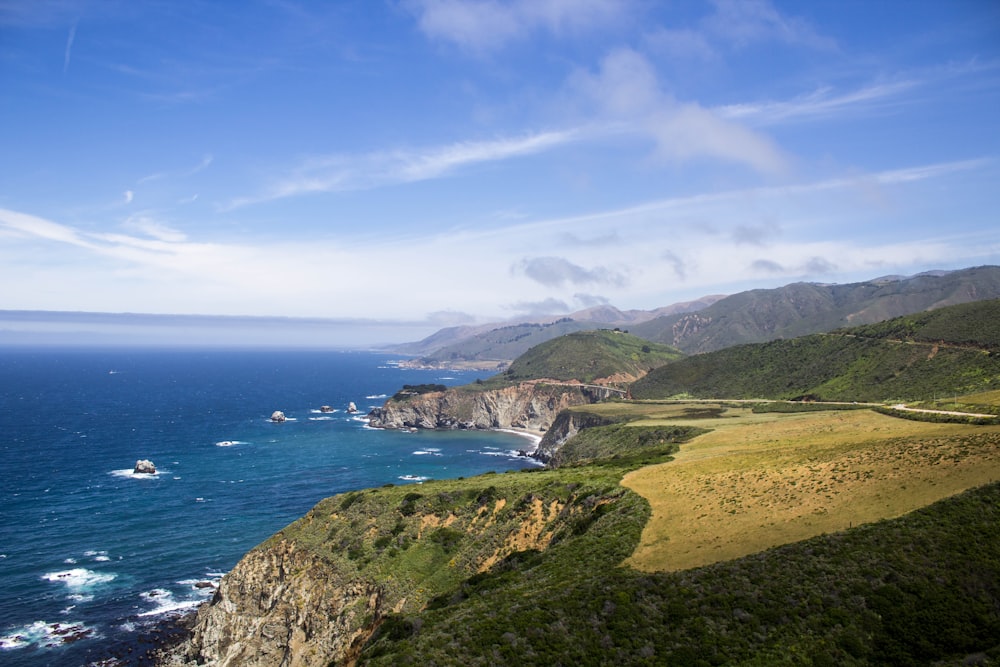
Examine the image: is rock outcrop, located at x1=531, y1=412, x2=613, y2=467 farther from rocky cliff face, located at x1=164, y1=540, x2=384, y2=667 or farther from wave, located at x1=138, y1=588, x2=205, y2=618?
rocky cliff face, located at x1=164, y1=540, x2=384, y2=667

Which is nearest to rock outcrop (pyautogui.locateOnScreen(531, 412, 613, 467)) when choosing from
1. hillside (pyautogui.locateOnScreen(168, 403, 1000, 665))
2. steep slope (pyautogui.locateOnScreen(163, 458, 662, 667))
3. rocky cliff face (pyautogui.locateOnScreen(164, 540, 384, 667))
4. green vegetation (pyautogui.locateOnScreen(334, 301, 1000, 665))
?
green vegetation (pyautogui.locateOnScreen(334, 301, 1000, 665))

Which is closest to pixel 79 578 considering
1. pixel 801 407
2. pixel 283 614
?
pixel 283 614

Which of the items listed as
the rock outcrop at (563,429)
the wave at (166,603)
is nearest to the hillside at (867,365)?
the rock outcrop at (563,429)

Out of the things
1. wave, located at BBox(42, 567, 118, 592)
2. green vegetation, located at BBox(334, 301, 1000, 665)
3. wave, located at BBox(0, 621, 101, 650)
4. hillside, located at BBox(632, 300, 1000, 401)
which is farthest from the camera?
hillside, located at BBox(632, 300, 1000, 401)

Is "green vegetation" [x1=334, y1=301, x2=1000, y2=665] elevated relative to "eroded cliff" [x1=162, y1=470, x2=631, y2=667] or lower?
elevated

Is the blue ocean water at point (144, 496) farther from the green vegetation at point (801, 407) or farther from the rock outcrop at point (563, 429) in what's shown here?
the green vegetation at point (801, 407)

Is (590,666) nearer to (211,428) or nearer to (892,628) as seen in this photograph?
(892,628)

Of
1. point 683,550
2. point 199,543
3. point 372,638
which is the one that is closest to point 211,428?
point 199,543
